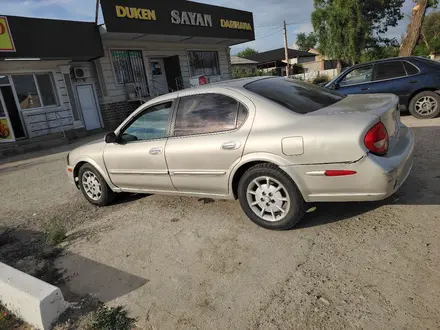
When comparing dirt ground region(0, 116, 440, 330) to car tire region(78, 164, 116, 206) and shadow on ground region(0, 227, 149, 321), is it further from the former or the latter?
car tire region(78, 164, 116, 206)

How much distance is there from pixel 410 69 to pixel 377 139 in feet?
18.2

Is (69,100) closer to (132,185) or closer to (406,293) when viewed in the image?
(132,185)

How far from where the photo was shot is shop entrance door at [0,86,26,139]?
12240mm

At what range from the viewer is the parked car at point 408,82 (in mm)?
7047

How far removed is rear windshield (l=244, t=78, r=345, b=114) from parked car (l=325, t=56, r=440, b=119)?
14.0 ft

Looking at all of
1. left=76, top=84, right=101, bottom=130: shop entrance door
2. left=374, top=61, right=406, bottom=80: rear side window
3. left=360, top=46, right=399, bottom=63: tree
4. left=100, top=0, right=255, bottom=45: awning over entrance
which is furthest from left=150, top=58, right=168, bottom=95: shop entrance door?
left=360, top=46, right=399, bottom=63: tree

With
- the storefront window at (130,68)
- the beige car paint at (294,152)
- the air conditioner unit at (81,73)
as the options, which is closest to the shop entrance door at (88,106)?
the air conditioner unit at (81,73)

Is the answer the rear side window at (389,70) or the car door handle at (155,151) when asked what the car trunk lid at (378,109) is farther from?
the rear side window at (389,70)

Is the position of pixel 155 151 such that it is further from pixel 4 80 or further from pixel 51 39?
pixel 4 80

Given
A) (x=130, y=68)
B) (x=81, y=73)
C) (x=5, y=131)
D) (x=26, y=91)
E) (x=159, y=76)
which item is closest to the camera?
(x=5, y=131)

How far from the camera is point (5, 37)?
1091cm

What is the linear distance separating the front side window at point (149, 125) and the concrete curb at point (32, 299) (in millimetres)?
2054

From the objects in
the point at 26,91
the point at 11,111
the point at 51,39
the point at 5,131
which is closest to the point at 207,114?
the point at 51,39

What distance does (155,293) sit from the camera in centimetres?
275
